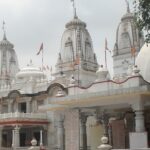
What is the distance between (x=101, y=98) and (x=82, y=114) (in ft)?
14.2

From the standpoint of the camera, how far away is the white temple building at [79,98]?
21.5 m

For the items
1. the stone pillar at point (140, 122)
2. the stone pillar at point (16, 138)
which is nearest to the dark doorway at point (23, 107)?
the stone pillar at point (16, 138)

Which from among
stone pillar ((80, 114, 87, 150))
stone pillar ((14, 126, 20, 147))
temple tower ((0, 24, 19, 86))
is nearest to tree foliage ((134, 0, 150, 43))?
stone pillar ((80, 114, 87, 150))

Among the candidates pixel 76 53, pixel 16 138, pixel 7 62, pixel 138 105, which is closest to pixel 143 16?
pixel 138 105

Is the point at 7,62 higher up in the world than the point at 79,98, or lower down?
higher up

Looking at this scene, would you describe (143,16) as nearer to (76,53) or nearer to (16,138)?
(16,138)

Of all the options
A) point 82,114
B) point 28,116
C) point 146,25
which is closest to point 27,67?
point 28,116

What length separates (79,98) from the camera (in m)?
22.8

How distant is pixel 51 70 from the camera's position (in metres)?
45.2

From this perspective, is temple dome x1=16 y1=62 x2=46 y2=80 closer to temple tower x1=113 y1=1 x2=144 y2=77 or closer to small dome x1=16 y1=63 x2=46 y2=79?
small dome x1=16 y1=63 x2=46 y2=79

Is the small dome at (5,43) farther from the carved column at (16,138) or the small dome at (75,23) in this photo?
the carved column at (16,138)

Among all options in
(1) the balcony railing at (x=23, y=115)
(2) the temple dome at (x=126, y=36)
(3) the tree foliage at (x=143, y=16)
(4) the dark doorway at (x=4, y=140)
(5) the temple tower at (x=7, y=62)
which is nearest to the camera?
(3) the tree foliage at (x=143, y=16)

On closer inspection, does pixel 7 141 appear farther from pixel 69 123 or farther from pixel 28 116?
pixel 69 123

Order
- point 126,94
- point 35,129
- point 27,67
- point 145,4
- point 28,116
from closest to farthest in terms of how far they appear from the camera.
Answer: point 145,4 < point 126,94 < point 28,116 < point 35,129 < point 27,67
